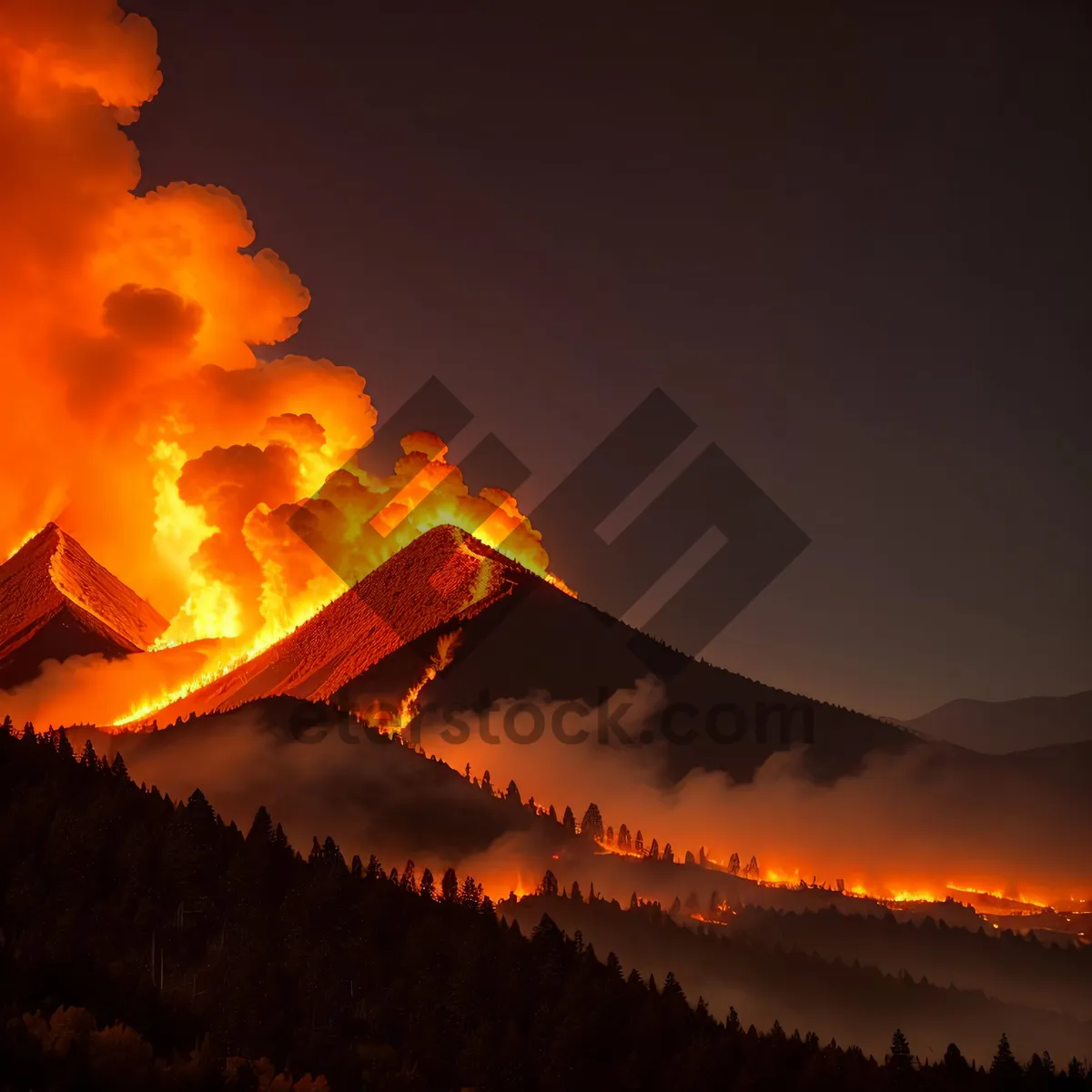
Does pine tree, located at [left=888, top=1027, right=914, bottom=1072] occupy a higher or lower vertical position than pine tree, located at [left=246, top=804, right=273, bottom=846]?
lower

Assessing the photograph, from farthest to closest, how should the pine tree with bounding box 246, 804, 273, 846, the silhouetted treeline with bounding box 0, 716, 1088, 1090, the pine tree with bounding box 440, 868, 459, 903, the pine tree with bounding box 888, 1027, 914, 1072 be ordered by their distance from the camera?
the pine tree with bounding box 440, 868, 459, 903, the pine tree with bounding box 246, 804, 273, 846, the pine tree with bounding box 888, 1027, 914, 1072, the silhouetted treeline with bounding box 0, 716, 1088, 1090

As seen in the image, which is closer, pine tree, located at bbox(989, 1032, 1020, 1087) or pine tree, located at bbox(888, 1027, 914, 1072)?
pine tree, located at bbox(888, 1027, 914, 1072)

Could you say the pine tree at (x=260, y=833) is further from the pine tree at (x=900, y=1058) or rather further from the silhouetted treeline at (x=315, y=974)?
the pine tree at (x=900, y=1058)

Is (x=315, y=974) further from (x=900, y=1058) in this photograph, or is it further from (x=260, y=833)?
(x=900, y=1058)

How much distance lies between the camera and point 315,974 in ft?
437

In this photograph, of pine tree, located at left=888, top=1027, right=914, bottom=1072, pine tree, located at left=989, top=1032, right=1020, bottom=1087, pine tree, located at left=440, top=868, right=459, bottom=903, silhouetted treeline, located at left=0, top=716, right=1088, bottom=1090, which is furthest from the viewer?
pine tree, located at left=440, top=868, right=459, bottom=903

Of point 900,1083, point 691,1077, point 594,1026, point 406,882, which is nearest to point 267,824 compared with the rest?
point 406,882

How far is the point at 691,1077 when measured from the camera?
131500mm

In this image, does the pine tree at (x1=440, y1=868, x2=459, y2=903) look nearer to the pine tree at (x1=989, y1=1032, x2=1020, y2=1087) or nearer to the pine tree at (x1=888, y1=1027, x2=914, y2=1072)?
the pine tree at (x1=888, y1=1027, x2=914, y2=1072)

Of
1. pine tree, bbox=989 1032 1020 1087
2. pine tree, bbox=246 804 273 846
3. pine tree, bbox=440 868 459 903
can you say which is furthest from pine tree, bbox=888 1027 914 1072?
pine tree, bbox=246 804 273 846

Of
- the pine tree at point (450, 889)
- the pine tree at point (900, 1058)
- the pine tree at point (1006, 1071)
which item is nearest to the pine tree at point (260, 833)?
the pine tree at point (450, 889)

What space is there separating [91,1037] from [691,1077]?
56858 mm

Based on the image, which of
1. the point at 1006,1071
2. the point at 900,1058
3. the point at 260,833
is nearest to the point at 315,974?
the point at 260,833

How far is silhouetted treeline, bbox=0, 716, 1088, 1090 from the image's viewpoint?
123562 mm
